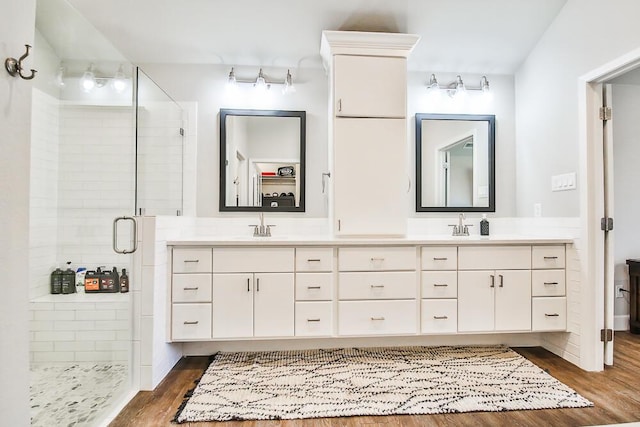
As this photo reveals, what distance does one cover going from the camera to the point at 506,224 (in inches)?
124

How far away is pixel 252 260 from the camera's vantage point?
7.80ft

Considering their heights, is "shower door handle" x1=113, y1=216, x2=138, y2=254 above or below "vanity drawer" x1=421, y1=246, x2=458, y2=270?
above

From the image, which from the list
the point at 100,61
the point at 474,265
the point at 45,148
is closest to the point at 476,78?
the point at 474,265

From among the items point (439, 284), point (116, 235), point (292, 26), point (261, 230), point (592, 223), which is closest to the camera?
point (116, 235)

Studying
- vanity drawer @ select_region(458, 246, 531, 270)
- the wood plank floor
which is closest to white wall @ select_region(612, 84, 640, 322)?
the wood plank floor

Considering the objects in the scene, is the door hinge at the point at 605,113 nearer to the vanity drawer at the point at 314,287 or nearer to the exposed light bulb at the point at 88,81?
the vanity drawer at the point at 314,287

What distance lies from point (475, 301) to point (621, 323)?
5.93 feet

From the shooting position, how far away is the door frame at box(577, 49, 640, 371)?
2359 mm

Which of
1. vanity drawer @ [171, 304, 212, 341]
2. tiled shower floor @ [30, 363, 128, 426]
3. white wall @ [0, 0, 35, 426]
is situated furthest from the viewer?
vanity drawer @ [171, 304, 212, 341]

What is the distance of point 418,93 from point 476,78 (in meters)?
0.56

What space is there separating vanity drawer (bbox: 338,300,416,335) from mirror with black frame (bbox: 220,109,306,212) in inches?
39.2

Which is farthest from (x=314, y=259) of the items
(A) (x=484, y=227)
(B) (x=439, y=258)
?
(A) (x=484, y=227)

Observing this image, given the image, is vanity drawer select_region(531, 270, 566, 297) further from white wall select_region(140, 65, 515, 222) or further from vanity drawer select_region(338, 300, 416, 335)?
vanity drawer select_region(338, 300, 416, 335)

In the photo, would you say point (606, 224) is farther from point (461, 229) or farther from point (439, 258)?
point (439, 258)
